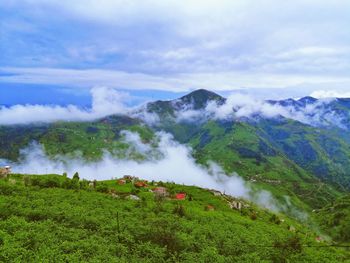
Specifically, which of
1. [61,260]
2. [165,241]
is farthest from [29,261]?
[165,241]

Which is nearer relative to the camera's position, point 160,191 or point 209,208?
point 209,208

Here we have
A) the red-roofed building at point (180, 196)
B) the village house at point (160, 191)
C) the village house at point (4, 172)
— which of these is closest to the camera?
the village house at point (4, 172)

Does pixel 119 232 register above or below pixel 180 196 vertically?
above

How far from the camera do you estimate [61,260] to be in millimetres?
37844

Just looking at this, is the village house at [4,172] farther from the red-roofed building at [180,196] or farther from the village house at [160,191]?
the red-roofed building at [180,196]

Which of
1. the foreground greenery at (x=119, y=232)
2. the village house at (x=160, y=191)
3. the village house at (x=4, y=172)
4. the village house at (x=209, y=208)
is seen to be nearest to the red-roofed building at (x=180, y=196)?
the village house at (x=160, y=191)

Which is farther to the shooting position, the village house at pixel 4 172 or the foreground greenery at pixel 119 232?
the village house at pixel 4 172

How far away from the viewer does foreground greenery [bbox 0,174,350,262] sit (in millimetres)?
41906

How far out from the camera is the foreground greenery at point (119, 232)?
41906 mm

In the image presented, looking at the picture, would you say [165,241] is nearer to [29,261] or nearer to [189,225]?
[189,225]

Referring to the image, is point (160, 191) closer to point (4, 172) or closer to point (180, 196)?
point (180, 196)

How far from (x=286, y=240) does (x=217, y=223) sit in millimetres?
12602

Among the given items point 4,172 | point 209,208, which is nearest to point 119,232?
point 209,208

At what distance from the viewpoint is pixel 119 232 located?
5091 centimetres
